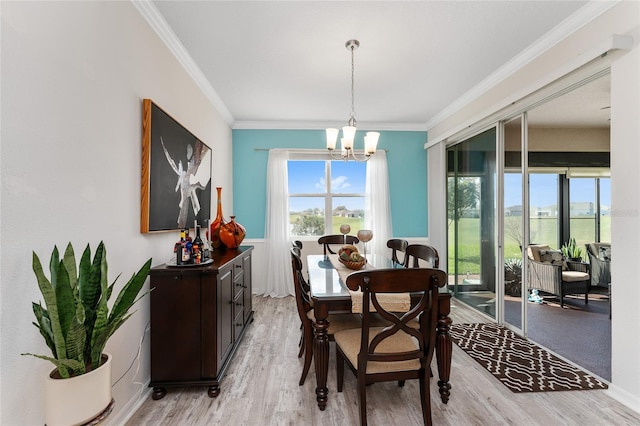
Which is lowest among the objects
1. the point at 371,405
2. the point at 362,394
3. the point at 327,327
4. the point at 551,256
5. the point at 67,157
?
the point at 371,405

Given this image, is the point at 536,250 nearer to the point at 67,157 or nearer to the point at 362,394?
the point at 362,394

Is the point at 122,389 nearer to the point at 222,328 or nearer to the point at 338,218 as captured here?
the point at 222,328

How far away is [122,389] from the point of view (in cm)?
174

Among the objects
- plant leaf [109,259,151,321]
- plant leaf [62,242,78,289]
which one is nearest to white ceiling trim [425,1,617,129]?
plant leaf [109,259,151,321]

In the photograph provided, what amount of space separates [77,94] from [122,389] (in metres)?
1.64

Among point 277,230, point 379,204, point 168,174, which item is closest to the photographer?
point 168,174

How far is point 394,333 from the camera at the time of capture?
5.28 ft

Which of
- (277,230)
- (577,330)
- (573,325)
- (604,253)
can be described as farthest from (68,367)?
(604,253)

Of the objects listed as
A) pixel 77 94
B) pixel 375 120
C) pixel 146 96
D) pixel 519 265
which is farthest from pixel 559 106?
pixel 77 94

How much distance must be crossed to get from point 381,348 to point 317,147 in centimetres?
345

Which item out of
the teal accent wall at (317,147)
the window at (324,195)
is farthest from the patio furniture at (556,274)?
the window at (324,195)

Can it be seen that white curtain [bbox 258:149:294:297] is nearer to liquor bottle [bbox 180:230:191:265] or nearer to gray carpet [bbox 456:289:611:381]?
liquor bottle [bbox 180:230:191:265]

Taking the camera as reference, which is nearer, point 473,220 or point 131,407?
point 131,407

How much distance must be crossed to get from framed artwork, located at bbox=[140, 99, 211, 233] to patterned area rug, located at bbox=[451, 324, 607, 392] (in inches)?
108
